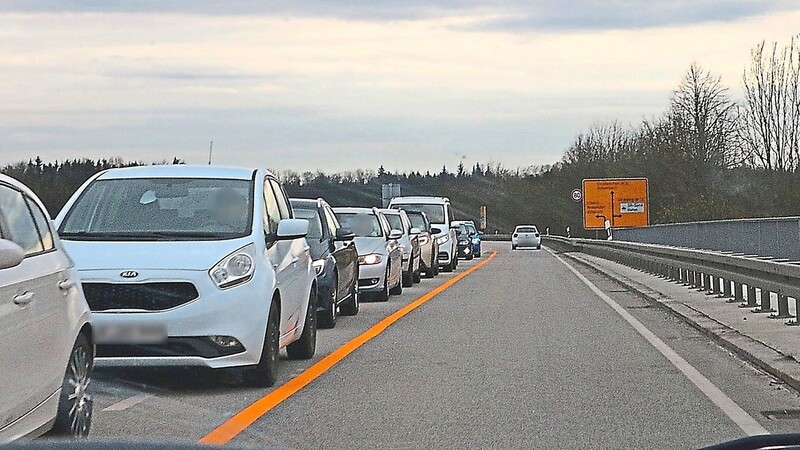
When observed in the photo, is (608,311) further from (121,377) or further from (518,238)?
(518,238)

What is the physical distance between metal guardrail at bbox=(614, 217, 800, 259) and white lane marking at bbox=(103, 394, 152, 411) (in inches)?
404

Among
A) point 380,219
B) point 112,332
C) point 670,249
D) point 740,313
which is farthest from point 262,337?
point 670,249

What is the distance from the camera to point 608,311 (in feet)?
59.0

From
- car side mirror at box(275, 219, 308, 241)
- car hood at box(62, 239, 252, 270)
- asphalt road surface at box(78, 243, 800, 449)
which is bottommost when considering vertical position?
asphalt road surface at box(78, 243, 800, 449)

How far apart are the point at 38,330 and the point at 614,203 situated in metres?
51.8

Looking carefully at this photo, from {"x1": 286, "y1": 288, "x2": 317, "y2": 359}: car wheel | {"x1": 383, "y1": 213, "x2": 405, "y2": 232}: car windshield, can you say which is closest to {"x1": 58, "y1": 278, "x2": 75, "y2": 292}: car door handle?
{"x1": 286, "y1": 288, "x2": 317, "y2": 359}: car wheel

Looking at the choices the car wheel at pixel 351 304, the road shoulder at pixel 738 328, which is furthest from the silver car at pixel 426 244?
the car wheel at pixel 351 304

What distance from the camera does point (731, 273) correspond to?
55.4 feet

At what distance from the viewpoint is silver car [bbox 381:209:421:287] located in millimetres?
26125

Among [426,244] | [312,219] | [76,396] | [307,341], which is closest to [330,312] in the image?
[312,219]

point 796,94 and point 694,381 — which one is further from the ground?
point 796,94

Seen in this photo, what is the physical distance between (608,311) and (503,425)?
407 inches

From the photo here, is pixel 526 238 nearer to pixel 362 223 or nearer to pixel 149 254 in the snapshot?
pixel 362 223

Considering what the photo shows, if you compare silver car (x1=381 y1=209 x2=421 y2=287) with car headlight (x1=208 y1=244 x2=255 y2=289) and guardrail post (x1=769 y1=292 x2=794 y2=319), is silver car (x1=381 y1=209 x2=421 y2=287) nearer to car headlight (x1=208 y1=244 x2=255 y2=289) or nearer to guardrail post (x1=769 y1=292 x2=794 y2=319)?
guardrail post (x1=769 y1=292 x2=794 y2=319)
